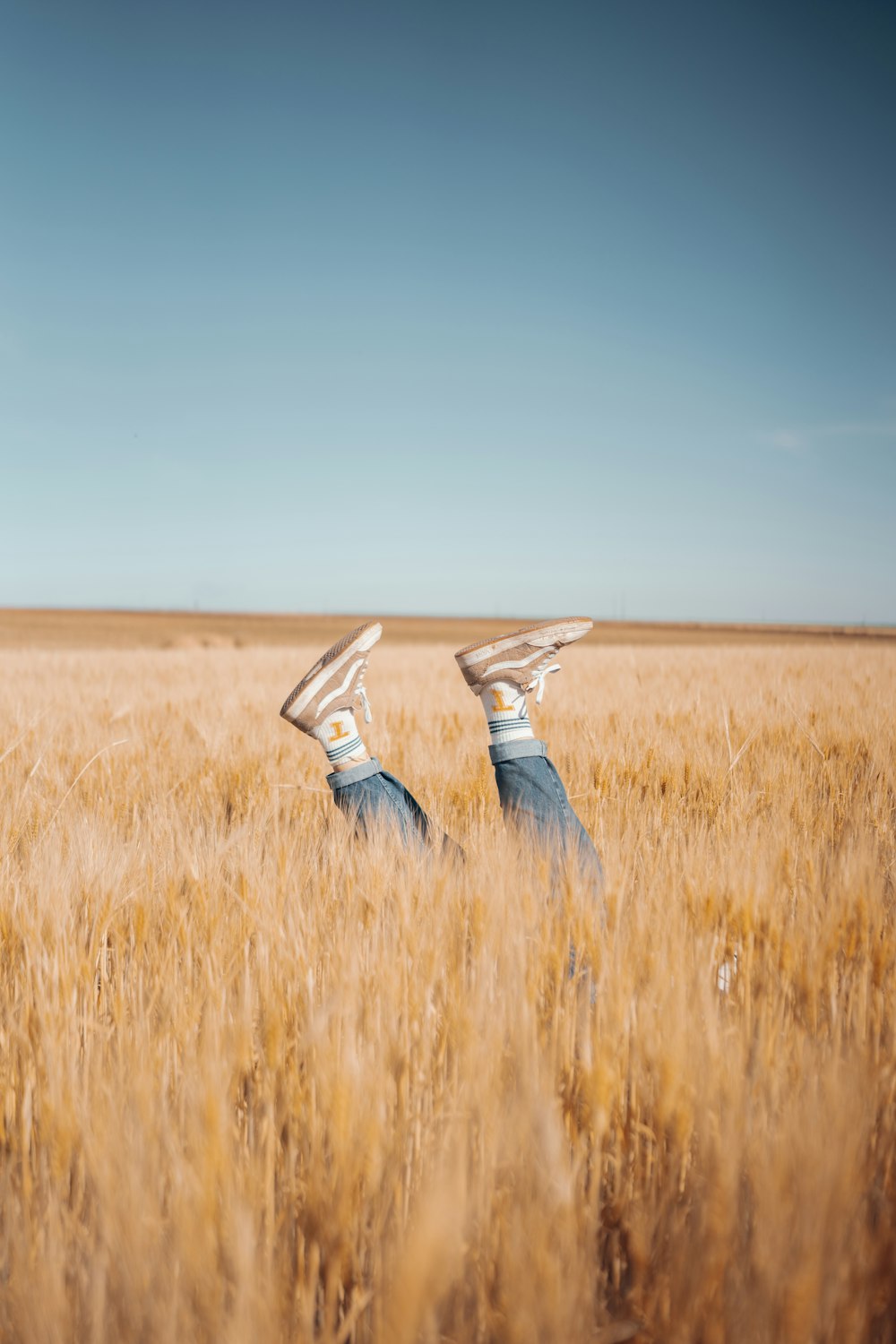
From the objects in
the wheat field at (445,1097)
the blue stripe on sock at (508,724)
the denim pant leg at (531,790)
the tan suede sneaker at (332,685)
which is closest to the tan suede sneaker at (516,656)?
the blue stripe on sock at (508,724)

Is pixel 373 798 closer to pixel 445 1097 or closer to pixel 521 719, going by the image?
pixel 521 719

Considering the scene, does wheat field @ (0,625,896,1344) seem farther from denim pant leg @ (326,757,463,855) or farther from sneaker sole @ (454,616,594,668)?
sneaker sole @ (454,616,594,668)

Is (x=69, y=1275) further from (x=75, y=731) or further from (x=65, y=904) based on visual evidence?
(x=75, y=731)

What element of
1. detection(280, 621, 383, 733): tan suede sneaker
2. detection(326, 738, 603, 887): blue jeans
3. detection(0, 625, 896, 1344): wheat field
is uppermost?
detection(280, 621, 383, 733): tan suede sneaker

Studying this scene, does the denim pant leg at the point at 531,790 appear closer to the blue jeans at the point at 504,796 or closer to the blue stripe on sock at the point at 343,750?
the blue jeans at the point at 504,796

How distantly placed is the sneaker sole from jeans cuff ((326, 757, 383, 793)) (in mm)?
417

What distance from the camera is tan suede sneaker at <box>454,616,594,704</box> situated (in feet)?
7.08

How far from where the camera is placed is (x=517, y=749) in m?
2.03

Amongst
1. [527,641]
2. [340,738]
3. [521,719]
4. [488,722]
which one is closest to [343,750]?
[340,738]

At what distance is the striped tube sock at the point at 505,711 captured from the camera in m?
2.07

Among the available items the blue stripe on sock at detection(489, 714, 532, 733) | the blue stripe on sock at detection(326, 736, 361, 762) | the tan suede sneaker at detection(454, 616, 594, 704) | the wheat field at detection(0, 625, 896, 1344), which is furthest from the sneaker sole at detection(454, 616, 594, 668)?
the wheat field at detection(0, 625, 896, 1344)

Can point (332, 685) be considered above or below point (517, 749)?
above

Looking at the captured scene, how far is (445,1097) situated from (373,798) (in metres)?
1.20

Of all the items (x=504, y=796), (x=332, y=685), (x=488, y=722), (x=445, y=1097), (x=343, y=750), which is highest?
(x=332, y=685)
